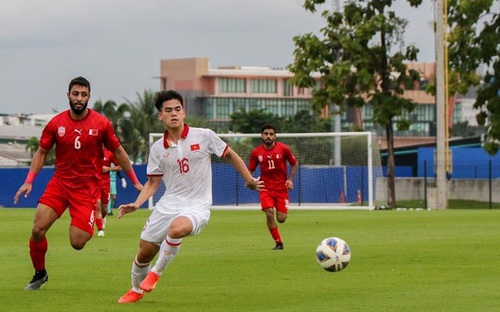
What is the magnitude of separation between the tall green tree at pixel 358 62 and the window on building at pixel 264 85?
13320 centimetres

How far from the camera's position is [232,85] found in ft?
602

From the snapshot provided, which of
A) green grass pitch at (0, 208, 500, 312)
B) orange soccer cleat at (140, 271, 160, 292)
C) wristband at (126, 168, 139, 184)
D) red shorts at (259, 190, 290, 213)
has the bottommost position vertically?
green grass pitch at (0, 208, 500, 312)

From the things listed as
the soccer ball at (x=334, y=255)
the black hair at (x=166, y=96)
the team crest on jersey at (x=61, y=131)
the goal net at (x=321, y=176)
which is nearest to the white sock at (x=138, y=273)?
the black hair at (x=166, y=96)

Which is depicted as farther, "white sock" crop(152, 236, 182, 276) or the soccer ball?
the soccer ball

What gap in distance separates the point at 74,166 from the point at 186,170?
1.74 m

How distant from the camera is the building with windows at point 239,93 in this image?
174 metres

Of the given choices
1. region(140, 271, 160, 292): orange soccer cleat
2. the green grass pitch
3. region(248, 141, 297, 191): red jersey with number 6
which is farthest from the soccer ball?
region(248, 141, 297, 191): red jersey with number 6

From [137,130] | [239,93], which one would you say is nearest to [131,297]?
[137,130]

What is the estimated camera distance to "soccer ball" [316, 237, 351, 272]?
593 inches

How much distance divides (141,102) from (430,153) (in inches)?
1346

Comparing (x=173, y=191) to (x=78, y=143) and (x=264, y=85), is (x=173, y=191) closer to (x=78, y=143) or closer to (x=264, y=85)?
(x=78, y=143)

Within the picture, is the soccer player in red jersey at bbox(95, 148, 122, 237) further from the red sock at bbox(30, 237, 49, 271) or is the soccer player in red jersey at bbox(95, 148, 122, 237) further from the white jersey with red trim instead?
the white jersey with red trim

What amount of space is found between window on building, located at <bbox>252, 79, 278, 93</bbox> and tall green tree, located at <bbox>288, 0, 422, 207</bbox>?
13320cm

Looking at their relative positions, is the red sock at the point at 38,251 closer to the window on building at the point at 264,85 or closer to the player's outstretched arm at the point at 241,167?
the player's outstretched arm at the point at 241,167
